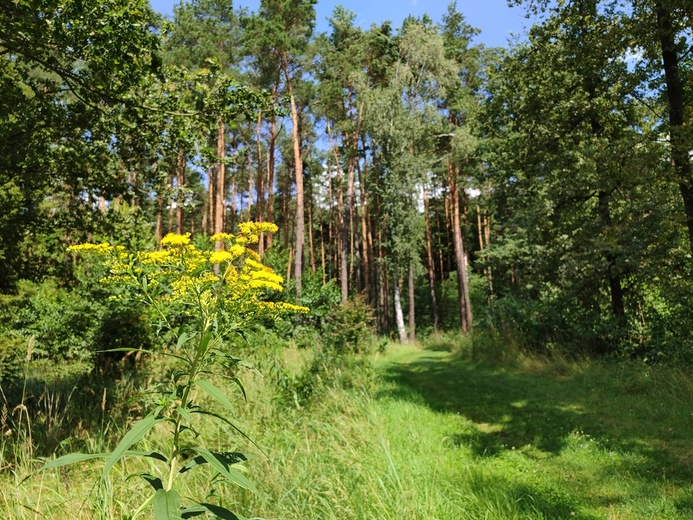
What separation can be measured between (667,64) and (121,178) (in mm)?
9257

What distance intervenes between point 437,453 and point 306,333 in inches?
468

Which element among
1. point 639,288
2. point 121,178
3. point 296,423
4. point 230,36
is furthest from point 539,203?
point 230,36

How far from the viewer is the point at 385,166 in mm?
24078

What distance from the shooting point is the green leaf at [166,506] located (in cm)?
139

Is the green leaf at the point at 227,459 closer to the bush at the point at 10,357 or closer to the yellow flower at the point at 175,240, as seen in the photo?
the yellow flower at the point at 175,240

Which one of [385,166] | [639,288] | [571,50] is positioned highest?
[385,166]

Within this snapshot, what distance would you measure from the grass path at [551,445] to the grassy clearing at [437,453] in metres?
0.02

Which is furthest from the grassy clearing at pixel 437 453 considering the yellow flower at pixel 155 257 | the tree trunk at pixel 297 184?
the tree trunk at pixel 297 184

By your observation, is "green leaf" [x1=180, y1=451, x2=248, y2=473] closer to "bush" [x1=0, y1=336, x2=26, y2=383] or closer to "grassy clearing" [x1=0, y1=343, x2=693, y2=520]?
"grassy clearing" [x1=0, y1=343, x2=693, y2=520]

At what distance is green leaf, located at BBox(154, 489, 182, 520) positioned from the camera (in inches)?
54.7

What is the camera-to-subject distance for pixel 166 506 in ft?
4.72

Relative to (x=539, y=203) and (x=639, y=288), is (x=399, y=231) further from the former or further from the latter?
(x=639, y=288)

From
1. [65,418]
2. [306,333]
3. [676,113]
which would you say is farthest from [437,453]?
[306,333]

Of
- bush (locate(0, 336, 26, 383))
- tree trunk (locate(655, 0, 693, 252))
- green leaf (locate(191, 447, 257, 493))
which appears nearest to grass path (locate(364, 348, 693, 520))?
green leaf (locate(191, 447, 257, 493))
